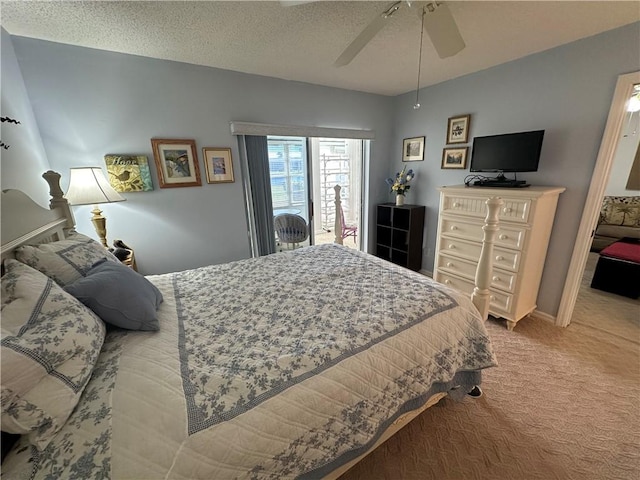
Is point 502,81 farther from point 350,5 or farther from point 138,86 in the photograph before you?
point 138,86

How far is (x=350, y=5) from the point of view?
151cm

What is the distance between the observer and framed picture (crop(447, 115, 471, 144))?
2769 millimetres

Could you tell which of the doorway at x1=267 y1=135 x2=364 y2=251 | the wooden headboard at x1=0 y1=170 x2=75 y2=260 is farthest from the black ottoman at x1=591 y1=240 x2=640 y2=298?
the wooden headboard at x1=0 y1=170 x2=75 y2=260

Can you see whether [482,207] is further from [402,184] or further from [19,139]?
[19,139]

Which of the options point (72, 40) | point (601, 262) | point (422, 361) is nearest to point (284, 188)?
point (72, 40)

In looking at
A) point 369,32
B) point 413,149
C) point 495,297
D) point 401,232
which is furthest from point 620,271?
point 369,32

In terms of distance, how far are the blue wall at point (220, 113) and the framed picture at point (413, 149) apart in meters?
0.21

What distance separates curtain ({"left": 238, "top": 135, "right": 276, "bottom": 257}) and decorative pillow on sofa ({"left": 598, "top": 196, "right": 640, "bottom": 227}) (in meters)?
4.87

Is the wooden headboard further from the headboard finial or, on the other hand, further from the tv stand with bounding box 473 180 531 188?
the tv stand with bounding box 473 180 531 188

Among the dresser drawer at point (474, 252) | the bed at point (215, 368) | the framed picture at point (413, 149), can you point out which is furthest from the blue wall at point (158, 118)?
the dresser drawer at point (474, 252)

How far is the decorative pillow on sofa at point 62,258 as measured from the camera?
1096mm

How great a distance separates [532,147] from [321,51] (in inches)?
79.3

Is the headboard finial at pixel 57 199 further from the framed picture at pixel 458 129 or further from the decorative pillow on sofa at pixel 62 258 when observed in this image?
the framed picture at pixel 458 129

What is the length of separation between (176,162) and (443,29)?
7.69 ft
